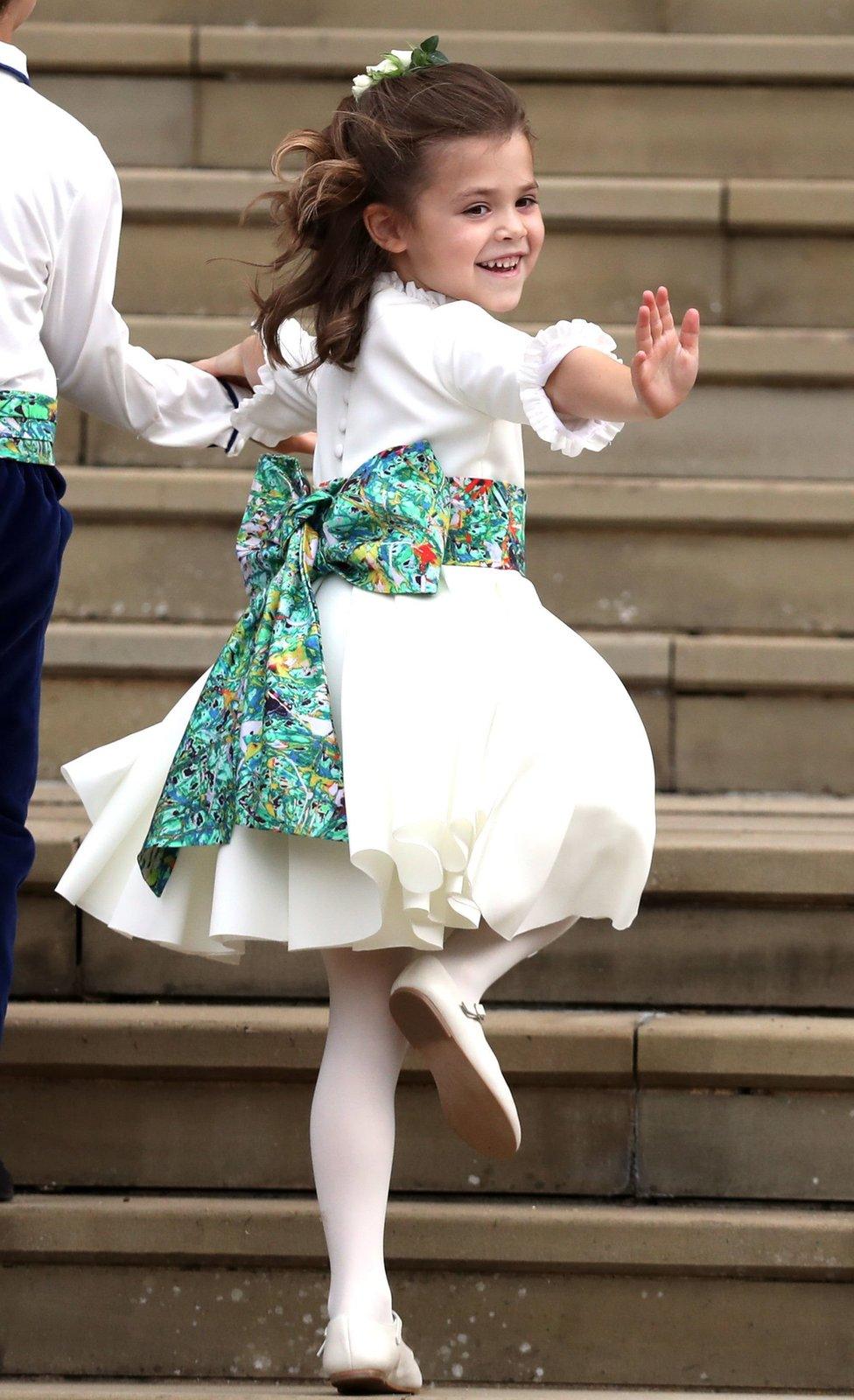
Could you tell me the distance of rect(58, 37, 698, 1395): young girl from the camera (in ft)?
6.63

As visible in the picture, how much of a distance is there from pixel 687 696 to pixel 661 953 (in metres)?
0.78

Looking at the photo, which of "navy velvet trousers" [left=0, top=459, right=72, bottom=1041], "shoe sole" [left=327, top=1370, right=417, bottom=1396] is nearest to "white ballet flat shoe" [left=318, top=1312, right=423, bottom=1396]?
"shoe sole" [left=327, top=1370, right=417, bottom=1396]

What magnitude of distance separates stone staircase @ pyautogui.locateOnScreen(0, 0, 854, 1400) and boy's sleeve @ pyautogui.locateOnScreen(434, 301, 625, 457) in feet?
3.01

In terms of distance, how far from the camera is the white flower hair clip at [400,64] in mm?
2309

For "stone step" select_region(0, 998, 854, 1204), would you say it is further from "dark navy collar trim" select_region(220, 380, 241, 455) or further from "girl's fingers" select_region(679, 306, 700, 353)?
"girl's fingers" select_region(679, 306, 700, 353)

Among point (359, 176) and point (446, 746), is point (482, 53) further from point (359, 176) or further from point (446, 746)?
Answer: point (446, 746)

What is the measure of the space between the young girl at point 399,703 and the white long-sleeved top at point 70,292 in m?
0.26

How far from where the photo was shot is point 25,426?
7.41ft

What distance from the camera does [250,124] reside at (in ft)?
14.2

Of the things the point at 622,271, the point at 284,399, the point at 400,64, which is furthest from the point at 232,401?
the point at 622,271

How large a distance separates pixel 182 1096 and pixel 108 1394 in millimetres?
532

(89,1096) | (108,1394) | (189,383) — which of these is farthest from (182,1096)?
(189,383)

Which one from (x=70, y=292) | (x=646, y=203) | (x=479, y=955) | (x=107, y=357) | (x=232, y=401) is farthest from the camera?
(x=646, y=203)

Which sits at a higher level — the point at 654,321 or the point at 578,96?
the point at 578,96
